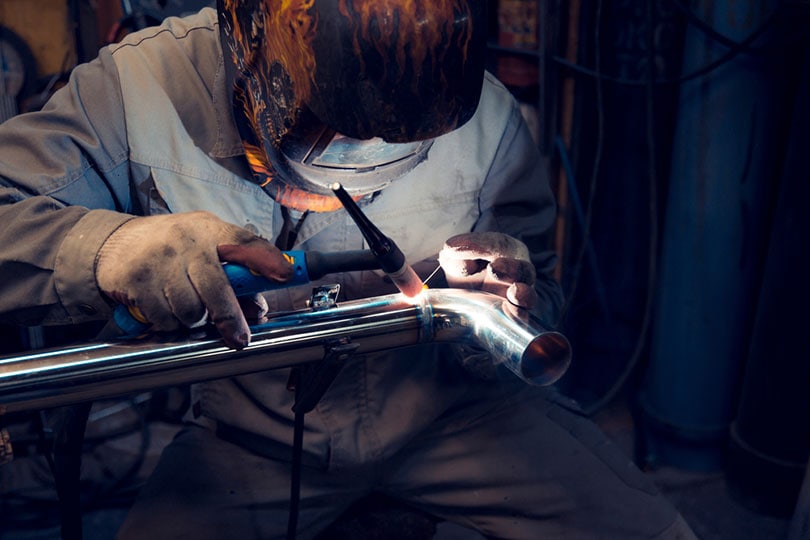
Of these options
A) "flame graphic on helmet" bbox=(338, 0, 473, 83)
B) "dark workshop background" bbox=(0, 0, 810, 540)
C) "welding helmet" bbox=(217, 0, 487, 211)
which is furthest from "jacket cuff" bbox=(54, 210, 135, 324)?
"dark workshop background" bbox=(0, 0, 810, 540)

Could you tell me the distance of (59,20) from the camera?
10.8 feet

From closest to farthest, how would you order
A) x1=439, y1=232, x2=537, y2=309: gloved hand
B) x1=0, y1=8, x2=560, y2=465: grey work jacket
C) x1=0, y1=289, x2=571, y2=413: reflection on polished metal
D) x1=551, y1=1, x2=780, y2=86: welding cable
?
x1=0, y1=289, x2=571, y2=413: reflection on polished metal
x1=0, y1=8, x2=560, y2=465: grey work jacket
x1=439, y1=232, x2=537, y2=309: gloved hand
x1=551, y1=1, x2=780, y2=86: welding cable

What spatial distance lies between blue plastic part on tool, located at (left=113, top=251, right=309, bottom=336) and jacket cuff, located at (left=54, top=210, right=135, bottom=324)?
0.06m

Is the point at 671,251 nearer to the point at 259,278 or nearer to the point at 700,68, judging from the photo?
the point at 700,68

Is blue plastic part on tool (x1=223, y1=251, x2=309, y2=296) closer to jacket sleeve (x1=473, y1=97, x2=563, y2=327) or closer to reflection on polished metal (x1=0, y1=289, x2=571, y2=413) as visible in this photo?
reflection on polished metal (x1=0, y1=289, x2=571, y2=413)

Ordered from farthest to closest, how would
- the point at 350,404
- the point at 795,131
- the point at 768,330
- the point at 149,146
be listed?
the point at 768,330 → the point at 795,131 → the point at 350,404 → the point at 149,146

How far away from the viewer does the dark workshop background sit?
2166 millimetres

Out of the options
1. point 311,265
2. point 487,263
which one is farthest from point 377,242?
point 487,263

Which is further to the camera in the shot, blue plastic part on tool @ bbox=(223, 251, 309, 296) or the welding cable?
the welding cable

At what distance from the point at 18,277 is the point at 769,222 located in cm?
215

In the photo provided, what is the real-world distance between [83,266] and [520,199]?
974 mm

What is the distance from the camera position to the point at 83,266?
1089mm

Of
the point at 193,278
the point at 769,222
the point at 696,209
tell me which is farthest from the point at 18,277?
Result: the point at 769,222

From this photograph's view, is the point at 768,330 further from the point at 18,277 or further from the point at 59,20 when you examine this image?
the point at 59,20
